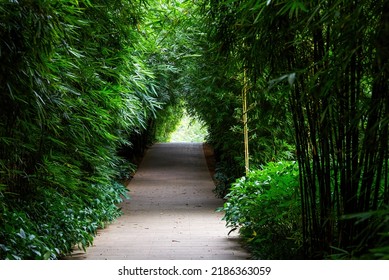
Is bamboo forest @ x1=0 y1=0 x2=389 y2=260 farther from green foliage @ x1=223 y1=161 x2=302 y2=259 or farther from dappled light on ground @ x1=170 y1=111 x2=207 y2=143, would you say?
dappled light on ground @ x1=170 y1=111 x2=207 y2=143

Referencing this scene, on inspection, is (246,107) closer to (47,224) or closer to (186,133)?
(47,224)

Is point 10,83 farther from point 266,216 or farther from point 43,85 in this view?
point 266,216

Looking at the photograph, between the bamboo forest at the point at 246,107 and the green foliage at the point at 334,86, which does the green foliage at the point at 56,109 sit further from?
the green foliage at the point at 334,86

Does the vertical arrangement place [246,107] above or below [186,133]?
above

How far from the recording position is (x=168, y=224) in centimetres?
648

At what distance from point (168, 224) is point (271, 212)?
277 centimetres

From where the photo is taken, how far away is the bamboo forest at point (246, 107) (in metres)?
2.12

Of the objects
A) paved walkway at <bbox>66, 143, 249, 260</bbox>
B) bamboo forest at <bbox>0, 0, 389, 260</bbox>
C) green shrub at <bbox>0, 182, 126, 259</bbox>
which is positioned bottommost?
paved walkway at <bbox>66, 143, 249, 260</bbox>

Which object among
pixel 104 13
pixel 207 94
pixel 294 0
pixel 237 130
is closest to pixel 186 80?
pixel 207 94

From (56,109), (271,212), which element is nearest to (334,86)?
(271,212)

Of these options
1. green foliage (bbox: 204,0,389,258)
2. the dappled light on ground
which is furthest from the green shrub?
the dappled light on ground

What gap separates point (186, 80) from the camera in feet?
28.0

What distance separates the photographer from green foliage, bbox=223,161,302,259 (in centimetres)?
361

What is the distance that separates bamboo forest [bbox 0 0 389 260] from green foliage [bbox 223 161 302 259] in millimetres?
14
